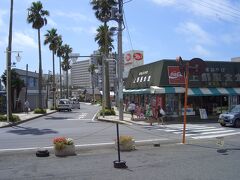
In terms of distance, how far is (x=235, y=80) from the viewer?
41094mm

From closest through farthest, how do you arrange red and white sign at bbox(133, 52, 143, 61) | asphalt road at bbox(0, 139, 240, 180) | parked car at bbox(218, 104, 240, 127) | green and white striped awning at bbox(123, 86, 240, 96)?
asphalt road at bbox(0, 139, 240, 180), parked car at bbox(218, 104, 240, 127), green and white striped awning at bbox(123, 86, 240, 96), red and white sign at bbox(133, 52, 143, 61)

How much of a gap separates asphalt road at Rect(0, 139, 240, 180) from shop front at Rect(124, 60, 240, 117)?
20237 millimetres

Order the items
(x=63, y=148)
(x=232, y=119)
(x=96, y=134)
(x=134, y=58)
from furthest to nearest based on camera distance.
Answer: (x=134, y=58)
(x=232, y=119)
(x=96, y=134)
(x=63, y=148)

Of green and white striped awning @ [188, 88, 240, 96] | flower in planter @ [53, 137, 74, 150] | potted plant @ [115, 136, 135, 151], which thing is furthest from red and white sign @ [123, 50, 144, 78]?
flower in planter @ [53, 137, 74, 150]

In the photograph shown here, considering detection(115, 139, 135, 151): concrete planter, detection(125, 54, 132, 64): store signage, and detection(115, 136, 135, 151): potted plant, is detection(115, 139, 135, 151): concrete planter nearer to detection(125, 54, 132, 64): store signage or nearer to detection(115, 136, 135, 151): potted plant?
detection(115, 136, 135, 151): potted plant

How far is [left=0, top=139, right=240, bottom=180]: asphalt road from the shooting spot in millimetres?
10164

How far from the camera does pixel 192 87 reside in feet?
126

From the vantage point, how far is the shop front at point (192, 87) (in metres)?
37.1

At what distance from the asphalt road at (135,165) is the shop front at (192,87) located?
66.4 ft

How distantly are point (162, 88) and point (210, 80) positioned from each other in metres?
6.00

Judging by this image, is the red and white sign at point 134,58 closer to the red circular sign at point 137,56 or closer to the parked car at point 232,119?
the red circular sign at point 137,56

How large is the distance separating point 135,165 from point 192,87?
27516mm

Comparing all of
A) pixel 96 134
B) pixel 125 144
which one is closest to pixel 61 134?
pixel 96 134

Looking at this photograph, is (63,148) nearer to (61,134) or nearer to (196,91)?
(61,134)
